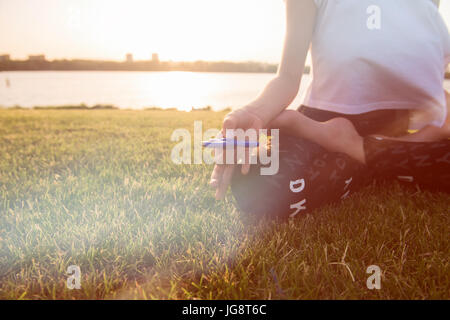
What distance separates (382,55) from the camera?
2.22 m

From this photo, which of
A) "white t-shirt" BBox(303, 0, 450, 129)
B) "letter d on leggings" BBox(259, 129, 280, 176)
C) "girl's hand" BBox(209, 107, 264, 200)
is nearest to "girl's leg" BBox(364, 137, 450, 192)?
"white t-shirt" BBox(303, 0, 450, 129)

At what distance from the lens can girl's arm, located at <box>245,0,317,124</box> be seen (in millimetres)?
2059

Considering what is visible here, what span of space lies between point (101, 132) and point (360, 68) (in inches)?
158

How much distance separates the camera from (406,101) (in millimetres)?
2344

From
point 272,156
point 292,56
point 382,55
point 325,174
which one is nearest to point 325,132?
point 325,174

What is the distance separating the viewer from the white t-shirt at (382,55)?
87.3 inches

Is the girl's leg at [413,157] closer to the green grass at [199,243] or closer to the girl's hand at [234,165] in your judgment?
the green grass at [199,243]

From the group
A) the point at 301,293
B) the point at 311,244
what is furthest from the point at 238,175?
the point at 301,293

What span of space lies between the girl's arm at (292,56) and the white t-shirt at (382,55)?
18 cm

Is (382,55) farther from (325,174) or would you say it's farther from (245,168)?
(245,168)

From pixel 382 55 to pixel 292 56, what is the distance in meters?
0.62

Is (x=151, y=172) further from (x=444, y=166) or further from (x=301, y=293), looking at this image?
(x=444, y=166)

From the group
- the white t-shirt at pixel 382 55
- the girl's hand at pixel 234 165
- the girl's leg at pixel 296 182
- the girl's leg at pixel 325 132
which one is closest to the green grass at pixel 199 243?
the girl's leg at pixel 296 182

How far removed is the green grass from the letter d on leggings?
291 mm
